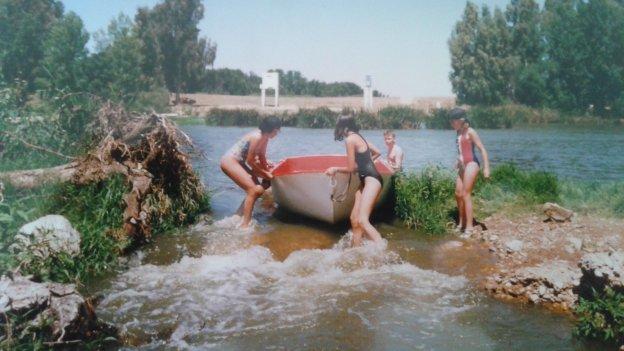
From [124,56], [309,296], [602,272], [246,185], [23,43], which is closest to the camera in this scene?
[602,272]

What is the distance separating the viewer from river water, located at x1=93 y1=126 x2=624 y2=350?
5188 mm

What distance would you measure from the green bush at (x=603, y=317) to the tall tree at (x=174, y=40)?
6109 centimetres

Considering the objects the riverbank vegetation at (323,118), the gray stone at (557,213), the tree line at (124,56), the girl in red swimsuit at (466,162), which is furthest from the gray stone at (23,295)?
the riverbank vegetation at (323,118)

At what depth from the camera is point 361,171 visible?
25.5 feet

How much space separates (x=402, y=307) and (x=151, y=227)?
445 cm

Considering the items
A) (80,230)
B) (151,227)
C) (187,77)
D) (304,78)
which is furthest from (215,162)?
(304,78)

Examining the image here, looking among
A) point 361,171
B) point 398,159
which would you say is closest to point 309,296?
point 361,171

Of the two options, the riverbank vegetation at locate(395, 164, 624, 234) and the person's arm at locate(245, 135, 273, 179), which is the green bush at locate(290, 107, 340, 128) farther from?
the person's arm at locate(245, 135, 273, 179)

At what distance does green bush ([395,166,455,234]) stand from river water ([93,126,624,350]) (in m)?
0.37

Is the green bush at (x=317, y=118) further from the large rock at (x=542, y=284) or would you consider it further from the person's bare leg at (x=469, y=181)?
the large rock at (x=542, y=284)

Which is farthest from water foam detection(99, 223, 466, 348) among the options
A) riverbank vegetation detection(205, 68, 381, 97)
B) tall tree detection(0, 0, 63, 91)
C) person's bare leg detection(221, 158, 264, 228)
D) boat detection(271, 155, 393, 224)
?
riverbank vegetation detection(205, 68, 381, 97)

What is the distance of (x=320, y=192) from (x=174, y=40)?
60.9 m

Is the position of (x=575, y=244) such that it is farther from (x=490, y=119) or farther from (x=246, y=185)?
(x=490, y=119)

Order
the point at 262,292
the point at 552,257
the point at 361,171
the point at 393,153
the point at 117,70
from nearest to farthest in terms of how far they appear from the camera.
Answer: the point at 262,292
the point at 552,257
the point at 361,171
the point at 393,153
the point at 117,70
